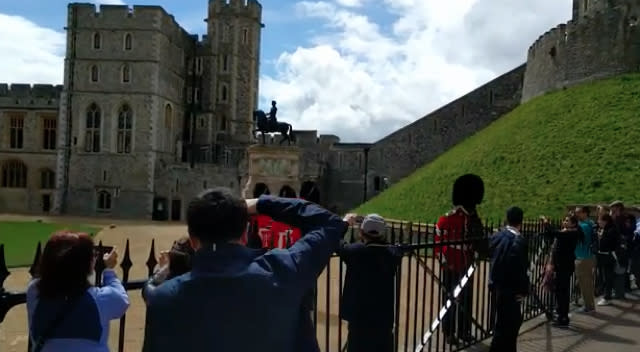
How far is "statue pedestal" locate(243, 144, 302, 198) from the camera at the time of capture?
1942cm

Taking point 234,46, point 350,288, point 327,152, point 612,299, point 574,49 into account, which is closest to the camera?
point 350,288

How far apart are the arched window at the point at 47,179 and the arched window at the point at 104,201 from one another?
17.7ft

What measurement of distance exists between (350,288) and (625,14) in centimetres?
2744

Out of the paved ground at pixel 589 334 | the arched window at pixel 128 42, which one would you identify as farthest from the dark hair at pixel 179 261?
the arched window at pixel 128 42

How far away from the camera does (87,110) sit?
48125 millimetres

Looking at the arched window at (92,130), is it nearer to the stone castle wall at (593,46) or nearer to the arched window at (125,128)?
the arched window at (125,128)

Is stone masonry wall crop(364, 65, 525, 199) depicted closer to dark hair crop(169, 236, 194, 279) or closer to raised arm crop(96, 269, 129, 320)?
dark hair crop(169, 236, 194, 279)

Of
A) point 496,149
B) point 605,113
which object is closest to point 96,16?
point 496,149

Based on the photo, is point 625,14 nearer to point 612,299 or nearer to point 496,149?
point 496,149

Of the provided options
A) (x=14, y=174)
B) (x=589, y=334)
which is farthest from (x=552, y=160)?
(x=14, y=174)

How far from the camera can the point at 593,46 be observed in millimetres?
29469

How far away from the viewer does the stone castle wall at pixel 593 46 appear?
28.2m

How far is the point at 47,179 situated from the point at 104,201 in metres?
6.38

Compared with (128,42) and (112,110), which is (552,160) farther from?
(112,110)
